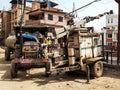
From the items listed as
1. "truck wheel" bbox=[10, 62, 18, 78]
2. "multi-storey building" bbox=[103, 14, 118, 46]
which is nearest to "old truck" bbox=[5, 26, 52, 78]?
"truck wheel" bbox=[10, 62, 18, 78]

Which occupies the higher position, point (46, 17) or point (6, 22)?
point (6, 22)

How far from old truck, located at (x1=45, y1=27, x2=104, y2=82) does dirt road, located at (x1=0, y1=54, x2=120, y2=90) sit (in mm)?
524

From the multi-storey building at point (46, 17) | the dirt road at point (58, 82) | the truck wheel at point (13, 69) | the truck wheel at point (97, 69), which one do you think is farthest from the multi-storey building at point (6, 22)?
the truck wheel at point (97, 69)

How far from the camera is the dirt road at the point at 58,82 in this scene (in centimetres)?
1145

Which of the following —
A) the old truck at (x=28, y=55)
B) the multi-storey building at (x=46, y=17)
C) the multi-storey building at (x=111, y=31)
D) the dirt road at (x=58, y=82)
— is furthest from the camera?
the multi-storey building at (x=111, y=31)

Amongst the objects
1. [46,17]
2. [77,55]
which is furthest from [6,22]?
[77,55]

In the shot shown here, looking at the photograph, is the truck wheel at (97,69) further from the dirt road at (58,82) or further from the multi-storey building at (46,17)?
the multi-storey building at (46,17)

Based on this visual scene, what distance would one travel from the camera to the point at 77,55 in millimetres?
12984

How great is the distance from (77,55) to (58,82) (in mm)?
1755

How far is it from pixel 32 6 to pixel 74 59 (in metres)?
49.6

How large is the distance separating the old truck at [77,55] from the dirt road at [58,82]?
1.72 ft

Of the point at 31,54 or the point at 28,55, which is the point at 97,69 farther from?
the point at 28,55

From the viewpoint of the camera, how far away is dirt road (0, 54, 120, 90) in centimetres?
1145

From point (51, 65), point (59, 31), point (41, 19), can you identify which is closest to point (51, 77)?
point (51, 65)
